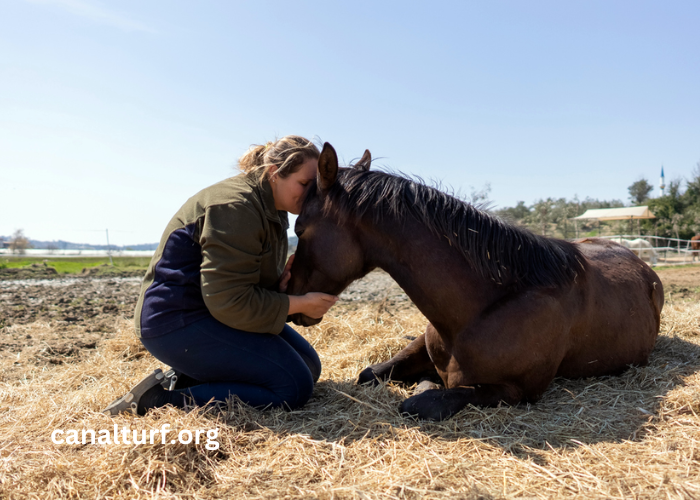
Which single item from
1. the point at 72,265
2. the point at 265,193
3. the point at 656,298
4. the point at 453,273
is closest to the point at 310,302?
the point at 265,193

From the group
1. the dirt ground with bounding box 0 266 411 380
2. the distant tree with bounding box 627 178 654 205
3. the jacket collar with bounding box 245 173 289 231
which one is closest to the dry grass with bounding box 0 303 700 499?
the jacket collar with bounding box 245 173 289 231

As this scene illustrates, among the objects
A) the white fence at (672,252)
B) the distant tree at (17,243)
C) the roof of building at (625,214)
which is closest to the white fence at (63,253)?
the distant tree at (17,243)

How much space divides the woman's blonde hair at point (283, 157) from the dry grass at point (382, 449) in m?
1.44

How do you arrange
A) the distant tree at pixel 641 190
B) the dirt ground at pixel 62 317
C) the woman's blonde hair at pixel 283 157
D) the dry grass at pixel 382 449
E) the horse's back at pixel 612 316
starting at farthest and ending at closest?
the distant tree at pixel 641 190
the dirt ground at pixel 62 317
the horse's back at pixel 612 316
the woman's blonde hair at pixel 283 157
the dry grass at pixel 382 449

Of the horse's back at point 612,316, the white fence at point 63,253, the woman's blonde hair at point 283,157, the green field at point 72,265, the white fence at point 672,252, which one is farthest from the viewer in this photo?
the white fence at point 63,253

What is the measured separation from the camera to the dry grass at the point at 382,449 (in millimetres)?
1710

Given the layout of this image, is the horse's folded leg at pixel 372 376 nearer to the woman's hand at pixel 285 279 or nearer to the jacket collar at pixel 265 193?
the woman's hand at pixel 285 279

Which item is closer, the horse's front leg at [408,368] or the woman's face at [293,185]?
the woman's face at [293,185]

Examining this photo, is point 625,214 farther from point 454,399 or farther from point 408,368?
point 454,399

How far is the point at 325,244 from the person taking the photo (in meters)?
2.59

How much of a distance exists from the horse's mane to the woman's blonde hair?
11.3 inches

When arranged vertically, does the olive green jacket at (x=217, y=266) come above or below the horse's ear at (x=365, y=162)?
below

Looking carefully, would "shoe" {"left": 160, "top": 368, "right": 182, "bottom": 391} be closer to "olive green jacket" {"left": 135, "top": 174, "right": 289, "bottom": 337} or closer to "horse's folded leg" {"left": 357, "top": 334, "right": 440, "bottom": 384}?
"olive green jacket" {"left": 135, "top": 174, "right": 289, "bottom": 337}

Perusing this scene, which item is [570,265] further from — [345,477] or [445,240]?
[345,477]
